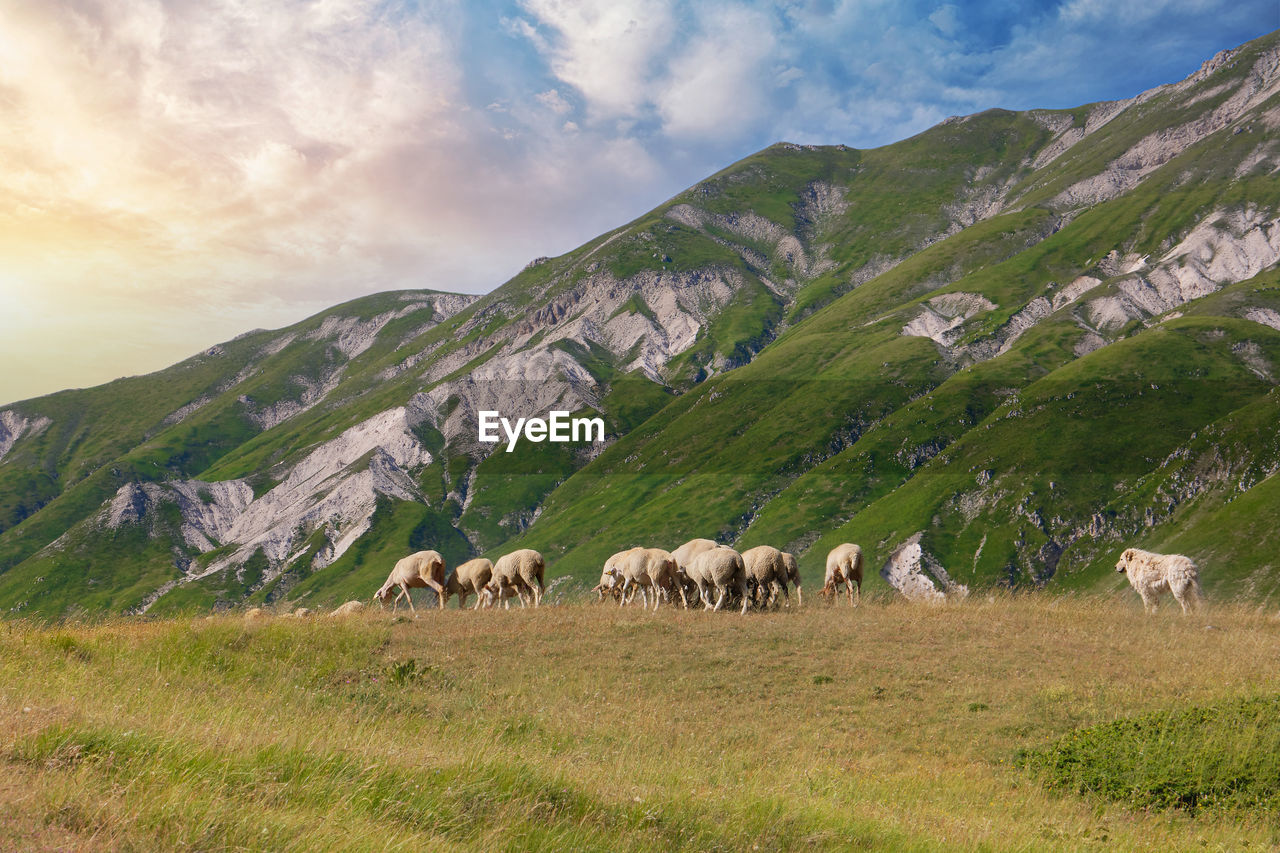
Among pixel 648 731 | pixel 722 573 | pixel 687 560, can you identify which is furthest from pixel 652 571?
pixel 648 731

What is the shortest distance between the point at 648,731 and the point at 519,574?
20.7 metres

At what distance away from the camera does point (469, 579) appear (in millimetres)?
37156

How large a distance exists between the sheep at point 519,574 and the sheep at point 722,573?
26.6 feet

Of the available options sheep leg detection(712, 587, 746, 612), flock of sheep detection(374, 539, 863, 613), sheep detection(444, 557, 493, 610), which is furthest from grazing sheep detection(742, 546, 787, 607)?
sheep detection(444, 557, 493, 610)

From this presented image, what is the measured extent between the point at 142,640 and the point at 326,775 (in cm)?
1340

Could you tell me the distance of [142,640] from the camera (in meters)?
A: 18.2

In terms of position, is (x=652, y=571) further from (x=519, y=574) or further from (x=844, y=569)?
(x=844, y=569)

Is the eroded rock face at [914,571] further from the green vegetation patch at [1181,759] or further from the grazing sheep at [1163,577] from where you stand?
the green vegetation patch at [1181,759]

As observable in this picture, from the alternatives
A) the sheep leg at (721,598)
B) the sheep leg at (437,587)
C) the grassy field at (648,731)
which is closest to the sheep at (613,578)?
the sheep leg at (721,598)

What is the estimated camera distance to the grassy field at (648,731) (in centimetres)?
750

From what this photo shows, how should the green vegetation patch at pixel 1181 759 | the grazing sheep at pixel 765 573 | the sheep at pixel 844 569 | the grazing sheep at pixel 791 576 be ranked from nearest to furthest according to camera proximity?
the green vegetation patch at pixel 1181 759
the grazing sheep at pixel 765 573
the grazing sheep at pixel 791 576
the sheep at pixel 844 569

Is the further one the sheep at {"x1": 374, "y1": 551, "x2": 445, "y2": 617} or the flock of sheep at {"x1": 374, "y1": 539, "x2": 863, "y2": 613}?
the sheep at {"x1": 374, "y1": 551, "x2": 445, "y2": 617}

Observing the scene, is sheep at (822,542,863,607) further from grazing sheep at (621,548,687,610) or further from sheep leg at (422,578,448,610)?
sheep leg at (422,578,448,610)

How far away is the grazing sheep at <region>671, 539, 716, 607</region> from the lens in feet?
107
